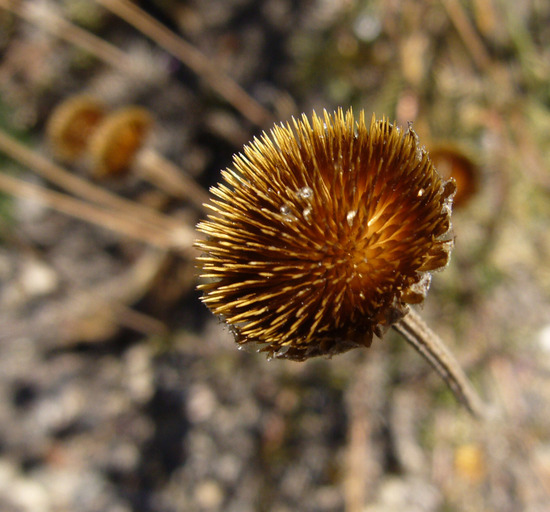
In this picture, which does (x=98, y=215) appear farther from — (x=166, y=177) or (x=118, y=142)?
(x=118, y=142)

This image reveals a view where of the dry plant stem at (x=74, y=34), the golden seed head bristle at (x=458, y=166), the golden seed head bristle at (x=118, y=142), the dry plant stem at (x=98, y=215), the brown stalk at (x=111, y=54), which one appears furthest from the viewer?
the dry plant stem at (x=74, y=34)

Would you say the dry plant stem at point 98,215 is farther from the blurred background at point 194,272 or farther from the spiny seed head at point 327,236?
the spiny seed head at point 327,236

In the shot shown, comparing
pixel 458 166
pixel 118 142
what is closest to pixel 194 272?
pixel 118 142

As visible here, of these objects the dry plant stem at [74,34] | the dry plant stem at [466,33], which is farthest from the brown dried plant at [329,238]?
the dry plant stem at [74,34]

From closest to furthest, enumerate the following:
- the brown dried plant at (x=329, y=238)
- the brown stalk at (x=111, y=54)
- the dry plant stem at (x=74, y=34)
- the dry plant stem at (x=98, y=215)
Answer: the brown dried plant at (x=329, y=238)
the brown stalk at (x=111, y=54)
the dry plant stem at (x=98, y=215)
the dry plant stem at (x=74, y=34)

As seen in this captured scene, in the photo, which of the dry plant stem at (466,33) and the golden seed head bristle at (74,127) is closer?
the dry plant stem at (466,33)

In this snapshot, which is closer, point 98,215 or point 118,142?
point 118,142
